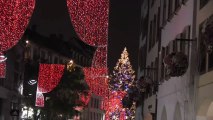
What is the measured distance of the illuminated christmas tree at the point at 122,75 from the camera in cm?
8088

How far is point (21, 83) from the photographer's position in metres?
64.9

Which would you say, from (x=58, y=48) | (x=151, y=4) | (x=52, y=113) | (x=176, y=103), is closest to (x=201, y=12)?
(x=176, y=103)

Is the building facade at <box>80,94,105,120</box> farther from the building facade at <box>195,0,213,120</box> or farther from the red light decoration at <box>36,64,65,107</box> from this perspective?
the building facade at <box>195,0,213,120</box>

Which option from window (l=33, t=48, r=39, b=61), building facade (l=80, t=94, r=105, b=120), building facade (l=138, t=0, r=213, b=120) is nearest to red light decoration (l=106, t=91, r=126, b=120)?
window (l=33, t=48, r=39, b=61)

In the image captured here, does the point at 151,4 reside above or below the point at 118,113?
above

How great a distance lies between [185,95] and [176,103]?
8.20 ft

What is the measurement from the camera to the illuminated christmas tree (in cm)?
8088


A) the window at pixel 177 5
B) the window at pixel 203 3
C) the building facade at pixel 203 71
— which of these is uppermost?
the window at pixel 177 5

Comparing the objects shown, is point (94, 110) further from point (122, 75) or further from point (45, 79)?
point (45, 79)

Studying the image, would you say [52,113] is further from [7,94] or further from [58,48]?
[58,48]

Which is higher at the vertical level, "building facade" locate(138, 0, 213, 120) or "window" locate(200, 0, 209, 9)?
"window" locate(200, 0, 209, 9)

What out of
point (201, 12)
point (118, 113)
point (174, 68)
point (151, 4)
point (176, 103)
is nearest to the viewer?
point (174, 68)

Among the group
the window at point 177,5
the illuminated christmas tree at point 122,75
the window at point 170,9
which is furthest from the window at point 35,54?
the window at point 177,5

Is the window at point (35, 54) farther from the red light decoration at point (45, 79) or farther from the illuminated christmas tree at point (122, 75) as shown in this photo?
the red light decoration at point (45, 79)
